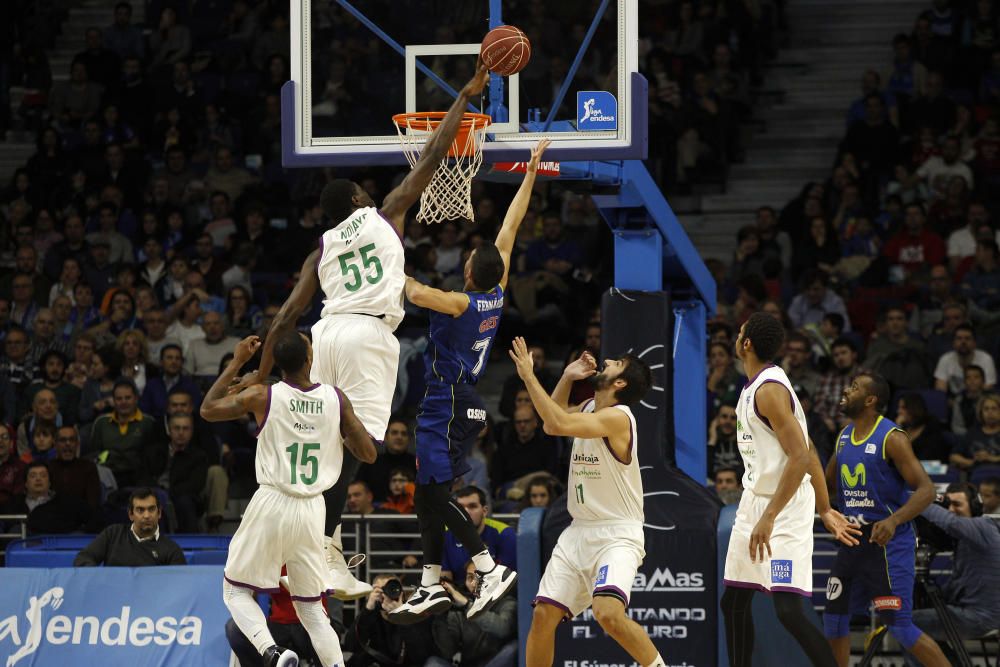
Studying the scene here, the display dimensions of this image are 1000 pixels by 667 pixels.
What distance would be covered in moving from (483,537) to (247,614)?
271 centimetres

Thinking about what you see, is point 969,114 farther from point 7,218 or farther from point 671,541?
point 7,218

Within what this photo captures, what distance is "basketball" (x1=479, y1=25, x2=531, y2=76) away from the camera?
24.9 ft

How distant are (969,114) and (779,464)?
9079 mm

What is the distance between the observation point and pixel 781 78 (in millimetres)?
18406

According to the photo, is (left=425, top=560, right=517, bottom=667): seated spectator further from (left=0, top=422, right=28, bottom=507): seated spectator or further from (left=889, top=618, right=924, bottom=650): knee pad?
(left=0, top=422, right=28, bottom=507): seated spectator

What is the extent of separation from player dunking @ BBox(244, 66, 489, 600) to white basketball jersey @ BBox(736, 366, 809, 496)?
1.95 m

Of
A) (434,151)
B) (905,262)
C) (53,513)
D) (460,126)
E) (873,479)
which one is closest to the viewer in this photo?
(434,151)

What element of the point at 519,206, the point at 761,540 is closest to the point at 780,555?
the point at 761,540

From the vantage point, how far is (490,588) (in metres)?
7.98

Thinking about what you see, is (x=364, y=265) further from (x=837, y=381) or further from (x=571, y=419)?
(x=837, y=381)

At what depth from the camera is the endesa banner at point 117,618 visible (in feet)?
34.2

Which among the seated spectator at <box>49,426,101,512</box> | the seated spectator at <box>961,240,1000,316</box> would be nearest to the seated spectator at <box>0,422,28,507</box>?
the seated spectator at <box>49,426,101,512</box>

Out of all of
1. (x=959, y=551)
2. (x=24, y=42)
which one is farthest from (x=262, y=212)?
(x=959, y=551)

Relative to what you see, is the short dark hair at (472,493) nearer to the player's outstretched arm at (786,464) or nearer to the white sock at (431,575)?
the white sock at (431,575)
